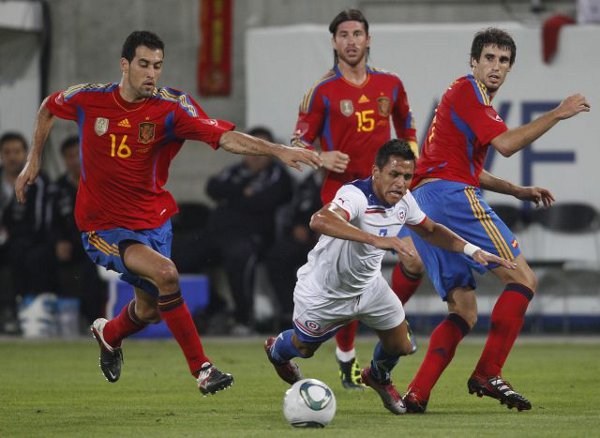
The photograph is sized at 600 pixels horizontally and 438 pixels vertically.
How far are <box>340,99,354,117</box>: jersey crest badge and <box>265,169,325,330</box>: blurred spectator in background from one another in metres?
5.05

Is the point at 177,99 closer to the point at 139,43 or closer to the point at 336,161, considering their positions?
the point at 139,43

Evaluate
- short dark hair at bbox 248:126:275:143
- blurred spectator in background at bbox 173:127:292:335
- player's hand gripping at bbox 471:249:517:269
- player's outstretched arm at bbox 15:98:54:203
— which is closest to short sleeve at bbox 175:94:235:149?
player's outstretched arm at bbox 15:98:54:203

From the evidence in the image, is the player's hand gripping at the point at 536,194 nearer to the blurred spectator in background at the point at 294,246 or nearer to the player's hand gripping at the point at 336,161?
the player's hand gripping at the point at 336,161

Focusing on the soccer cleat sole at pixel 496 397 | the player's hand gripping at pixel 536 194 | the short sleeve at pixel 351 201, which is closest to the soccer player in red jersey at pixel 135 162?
the short sleeve at pixel 351 201

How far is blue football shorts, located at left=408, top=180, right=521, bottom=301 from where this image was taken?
7.93m

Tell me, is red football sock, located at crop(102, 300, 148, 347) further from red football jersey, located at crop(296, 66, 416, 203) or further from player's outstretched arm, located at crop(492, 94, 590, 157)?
player's outstretched arm, located at crop(492, 94, 590, 157)

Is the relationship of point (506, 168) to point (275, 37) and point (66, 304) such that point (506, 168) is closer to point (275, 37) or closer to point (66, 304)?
point (275, 37)

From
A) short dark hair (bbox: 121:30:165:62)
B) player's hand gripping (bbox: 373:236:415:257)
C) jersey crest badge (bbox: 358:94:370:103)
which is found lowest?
player's hand gripping (bbox: 373:236:415:257)

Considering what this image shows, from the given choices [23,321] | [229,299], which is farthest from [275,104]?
[23,321]

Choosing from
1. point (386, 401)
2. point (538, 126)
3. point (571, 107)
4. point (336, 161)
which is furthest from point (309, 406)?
point (571, 107)

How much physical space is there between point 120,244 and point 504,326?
2451 millimetres

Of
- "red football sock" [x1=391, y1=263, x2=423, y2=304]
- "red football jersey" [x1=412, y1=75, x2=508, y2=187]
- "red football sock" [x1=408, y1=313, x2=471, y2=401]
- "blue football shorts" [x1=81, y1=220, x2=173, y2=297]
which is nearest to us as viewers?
"red football sock" [x1=408, y1=313, x2=471, y2=401]

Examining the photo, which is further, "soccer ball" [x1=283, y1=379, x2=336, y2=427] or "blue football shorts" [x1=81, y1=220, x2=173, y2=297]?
"blue football shorts" [x1=81, y1=220, x2=173, y2=297]

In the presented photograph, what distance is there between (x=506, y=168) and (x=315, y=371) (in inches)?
192
